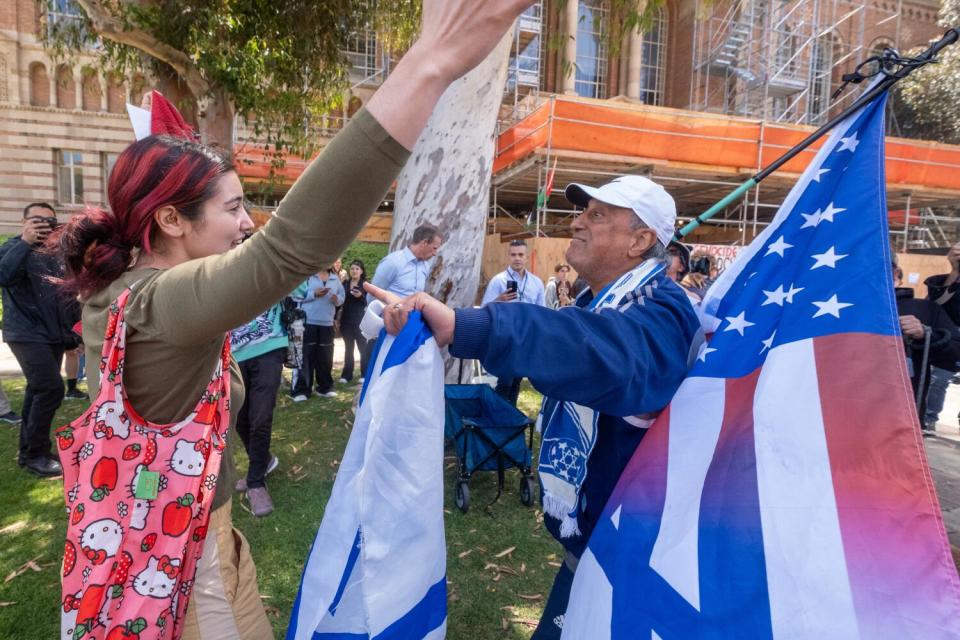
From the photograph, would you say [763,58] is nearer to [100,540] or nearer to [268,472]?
[268,472]

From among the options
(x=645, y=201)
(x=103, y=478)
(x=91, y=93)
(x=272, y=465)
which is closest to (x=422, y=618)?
(x=103, y=478)

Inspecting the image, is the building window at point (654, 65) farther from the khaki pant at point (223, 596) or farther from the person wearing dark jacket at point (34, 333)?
the khaki pant at point (223, 596)

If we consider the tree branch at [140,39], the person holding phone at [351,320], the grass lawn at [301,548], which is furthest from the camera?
the person holding phone at [351,320]

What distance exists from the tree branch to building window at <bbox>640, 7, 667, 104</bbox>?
2444 cm

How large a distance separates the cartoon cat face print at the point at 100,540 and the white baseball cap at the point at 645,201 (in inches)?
73.2

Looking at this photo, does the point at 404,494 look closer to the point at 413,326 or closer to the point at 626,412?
the point at 413,326

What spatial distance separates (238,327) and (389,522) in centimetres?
78

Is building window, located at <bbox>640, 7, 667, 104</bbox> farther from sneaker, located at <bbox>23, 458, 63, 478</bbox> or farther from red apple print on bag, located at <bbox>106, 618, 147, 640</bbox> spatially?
red apple print on bag, located at <bbox>106, 618, 147, 640</bbox>

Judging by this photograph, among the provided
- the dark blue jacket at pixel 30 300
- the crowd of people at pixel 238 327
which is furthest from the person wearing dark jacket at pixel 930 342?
the dark blue jacket at pixel 30 300

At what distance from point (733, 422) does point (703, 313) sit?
0.50 meters

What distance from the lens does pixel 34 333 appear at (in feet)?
15.9

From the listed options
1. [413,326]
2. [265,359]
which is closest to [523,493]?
[265,359]

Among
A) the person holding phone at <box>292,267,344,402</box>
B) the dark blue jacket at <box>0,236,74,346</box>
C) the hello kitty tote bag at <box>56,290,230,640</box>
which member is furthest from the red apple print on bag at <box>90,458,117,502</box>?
the person holding phone at <box>292,267,344,402</box>

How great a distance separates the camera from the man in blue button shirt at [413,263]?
5371mm
